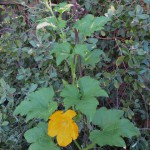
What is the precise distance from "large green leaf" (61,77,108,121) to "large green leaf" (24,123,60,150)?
24cm

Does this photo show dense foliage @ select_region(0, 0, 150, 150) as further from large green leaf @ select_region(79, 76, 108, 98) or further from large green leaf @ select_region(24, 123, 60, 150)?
large green leaf @ select_region(79, 76, 108, 98)

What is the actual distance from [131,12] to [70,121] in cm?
82

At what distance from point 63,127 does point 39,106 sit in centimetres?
13

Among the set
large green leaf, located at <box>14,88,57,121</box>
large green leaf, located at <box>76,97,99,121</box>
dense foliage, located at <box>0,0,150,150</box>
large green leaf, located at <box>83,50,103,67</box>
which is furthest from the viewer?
dense foliage, located at <box>0,0,150,150</box>

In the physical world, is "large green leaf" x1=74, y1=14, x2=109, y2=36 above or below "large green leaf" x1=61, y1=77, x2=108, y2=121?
above

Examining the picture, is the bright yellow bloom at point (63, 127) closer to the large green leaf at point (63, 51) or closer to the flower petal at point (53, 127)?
the flower petal at point (53, 127)

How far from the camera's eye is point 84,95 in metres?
1.35

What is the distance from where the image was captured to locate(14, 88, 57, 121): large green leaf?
137 cm

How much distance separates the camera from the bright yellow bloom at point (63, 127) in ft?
4.52

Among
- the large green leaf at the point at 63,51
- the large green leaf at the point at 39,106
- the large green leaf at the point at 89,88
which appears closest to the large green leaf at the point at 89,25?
the large green leaf at the point at 63,51

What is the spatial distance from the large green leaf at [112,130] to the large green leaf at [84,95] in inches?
7.4

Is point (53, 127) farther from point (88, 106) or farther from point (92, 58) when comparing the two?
point (92, 58)

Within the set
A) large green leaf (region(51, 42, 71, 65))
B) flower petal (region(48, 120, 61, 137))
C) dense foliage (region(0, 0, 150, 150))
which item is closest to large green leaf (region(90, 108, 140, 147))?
dense foliage (region(0, 0, 150, 150))

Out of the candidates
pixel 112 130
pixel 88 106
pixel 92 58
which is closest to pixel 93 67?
pixel 92 58
